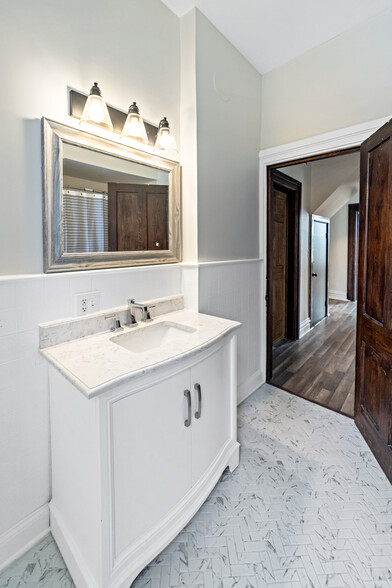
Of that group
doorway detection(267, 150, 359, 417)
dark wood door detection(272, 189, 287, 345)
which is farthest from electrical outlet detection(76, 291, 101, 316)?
dark wood door detection(272, 189, 287, 345)

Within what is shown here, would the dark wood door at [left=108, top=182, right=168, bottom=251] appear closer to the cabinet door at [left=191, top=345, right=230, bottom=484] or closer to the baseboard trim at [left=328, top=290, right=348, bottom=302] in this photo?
the cabinet door at [left=191, top=345, right=230, bottom=484]

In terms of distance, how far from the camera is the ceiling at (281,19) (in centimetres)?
184

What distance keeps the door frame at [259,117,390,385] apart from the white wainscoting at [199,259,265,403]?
57 mm

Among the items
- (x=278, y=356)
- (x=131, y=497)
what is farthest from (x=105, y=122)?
(x=278, y=356)

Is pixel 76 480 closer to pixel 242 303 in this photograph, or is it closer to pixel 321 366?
pixel 242 303

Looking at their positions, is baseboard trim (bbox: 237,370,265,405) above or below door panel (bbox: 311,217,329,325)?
below

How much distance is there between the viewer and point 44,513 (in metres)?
1.35

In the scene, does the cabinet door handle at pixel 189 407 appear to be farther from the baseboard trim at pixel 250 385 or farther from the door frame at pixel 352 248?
the door frame at pixel 352 248

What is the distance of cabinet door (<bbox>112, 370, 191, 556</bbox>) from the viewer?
3.42 feet

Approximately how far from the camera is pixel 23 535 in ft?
4.23

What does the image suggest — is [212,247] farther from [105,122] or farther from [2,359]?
[2,359]

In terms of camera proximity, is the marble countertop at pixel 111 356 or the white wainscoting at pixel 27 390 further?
the white wainscoting at pixel 27 390

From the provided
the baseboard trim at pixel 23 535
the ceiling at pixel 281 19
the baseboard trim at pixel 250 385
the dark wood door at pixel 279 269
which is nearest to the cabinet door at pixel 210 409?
the baseboard trim at pixel 23 535

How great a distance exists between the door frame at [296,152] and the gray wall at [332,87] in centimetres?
6
